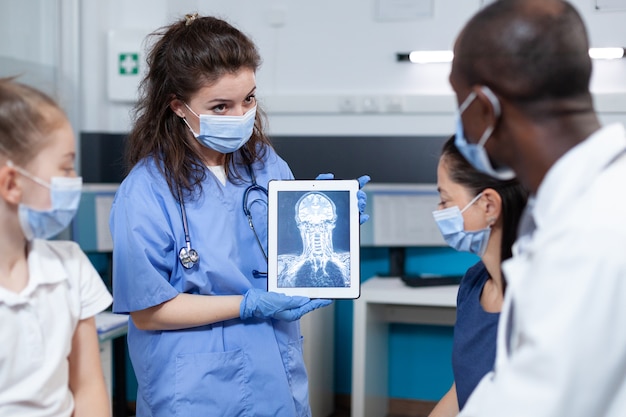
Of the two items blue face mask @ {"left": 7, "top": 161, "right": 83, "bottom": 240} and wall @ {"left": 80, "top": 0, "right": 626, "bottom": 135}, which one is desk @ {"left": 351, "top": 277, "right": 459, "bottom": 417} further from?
blue face mask @ {"left": 7, "top": 161, "right": 83, "bottom": 240}

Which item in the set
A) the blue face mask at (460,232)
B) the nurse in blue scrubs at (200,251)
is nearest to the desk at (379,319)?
the nurse in blue scrubs at (200,251)

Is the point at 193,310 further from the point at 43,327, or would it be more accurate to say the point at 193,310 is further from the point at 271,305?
the point at 43,327

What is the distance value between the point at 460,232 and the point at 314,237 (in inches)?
14.3

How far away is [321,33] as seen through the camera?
357 cm

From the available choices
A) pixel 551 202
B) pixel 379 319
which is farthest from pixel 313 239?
pixel 379 319

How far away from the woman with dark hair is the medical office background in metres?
2.00

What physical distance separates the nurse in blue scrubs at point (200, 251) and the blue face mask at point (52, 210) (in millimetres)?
402

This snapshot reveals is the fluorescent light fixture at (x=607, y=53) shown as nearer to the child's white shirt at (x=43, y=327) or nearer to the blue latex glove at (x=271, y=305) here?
the blue latex glove at (x=271, y=305)

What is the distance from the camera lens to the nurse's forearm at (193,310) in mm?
1492

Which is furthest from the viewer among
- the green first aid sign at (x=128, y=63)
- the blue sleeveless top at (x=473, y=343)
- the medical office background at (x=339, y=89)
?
the green first aid sign at (x=128, y=63)

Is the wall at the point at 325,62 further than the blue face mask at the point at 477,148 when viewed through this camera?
Yes

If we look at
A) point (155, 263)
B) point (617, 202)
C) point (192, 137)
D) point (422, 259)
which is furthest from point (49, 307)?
point (422, 259)

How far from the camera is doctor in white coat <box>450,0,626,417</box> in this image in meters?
0.78

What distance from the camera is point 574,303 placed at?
0.78m
